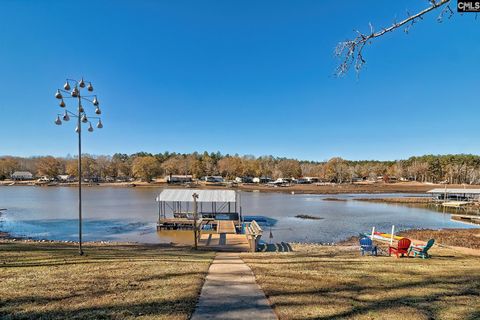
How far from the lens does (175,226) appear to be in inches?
1229

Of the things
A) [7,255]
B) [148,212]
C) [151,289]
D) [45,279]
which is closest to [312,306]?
[151,289]

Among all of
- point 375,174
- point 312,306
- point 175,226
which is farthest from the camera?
point 375,174

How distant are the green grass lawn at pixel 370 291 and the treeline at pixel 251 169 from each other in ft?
388

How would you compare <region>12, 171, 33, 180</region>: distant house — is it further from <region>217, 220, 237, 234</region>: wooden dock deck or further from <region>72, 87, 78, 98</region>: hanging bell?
<region>72, 87, 78, 98</region>: hanging bell

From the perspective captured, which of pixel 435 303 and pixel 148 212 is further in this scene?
pixel 148 212

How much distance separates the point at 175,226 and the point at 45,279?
23746 millimetres

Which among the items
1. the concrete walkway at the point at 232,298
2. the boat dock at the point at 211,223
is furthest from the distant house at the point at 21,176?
the concrete walkway at the point at 232,298

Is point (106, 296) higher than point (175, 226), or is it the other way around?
point (106, 296)

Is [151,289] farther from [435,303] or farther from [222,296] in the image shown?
[435,303]

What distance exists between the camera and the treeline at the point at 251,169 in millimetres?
122188

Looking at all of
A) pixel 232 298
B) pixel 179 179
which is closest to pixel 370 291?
pixel 232 298

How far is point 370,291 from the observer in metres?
7.18

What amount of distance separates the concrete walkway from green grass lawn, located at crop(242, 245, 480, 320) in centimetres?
26

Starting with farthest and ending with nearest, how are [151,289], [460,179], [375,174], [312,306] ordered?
[375,174] → [460,179] → [151,289] → [312,306]
